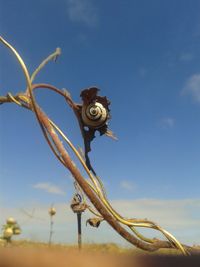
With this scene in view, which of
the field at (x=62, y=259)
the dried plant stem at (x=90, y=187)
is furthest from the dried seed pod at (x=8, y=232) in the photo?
the field at (x=62, y=259)

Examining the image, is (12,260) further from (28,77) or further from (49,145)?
(28,77)

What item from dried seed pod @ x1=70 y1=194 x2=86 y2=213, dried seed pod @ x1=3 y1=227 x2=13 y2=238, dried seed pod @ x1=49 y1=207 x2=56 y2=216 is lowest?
dried seed pod @ x1=3 y1=227 x2=13 y2=238

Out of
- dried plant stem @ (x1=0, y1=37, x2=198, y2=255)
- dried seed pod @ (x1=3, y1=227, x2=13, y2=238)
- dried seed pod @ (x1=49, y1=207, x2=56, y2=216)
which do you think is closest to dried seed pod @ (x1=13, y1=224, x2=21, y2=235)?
dried seed pod @ (x1=3, y1=227, x2=13, y2=238)

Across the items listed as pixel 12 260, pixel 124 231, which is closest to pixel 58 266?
pixel 12 260

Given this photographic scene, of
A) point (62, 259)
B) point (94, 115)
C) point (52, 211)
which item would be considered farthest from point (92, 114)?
point (62, 259)

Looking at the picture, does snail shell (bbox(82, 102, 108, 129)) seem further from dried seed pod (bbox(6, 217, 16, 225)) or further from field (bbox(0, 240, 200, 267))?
field (bbox(0, 240, 200, 267))

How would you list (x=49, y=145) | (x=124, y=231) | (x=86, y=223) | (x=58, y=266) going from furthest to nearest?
1. (x=86, y=223)
2. (x=49, y=145)
3. (x=124, y=231)
4. (x=58, y=266)

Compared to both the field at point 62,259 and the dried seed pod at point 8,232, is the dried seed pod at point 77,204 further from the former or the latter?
the field at point 62,259

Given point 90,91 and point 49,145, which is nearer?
point 49,145
